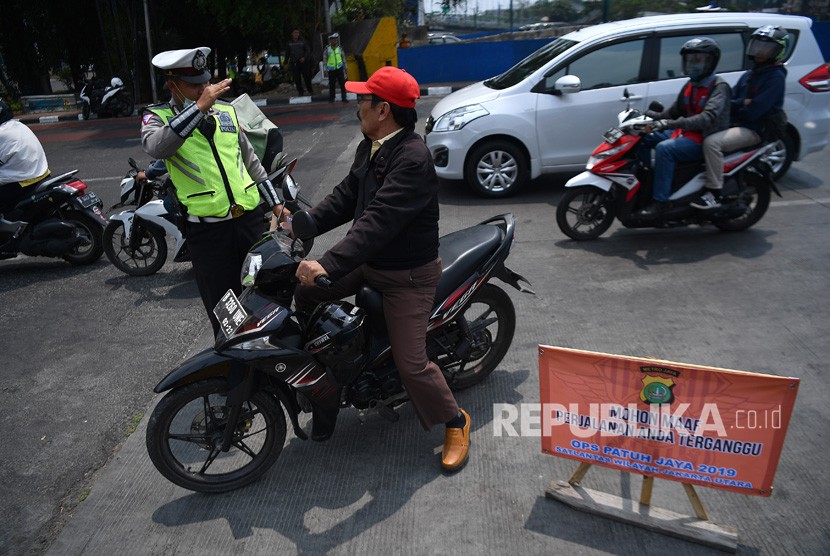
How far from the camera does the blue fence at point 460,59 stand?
19312mm

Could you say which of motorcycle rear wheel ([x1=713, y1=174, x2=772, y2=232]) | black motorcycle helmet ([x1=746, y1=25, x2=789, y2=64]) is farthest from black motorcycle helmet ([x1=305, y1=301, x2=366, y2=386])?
black motorcycle helmet ([x1=746, y1=25, x2=789, y2=64])

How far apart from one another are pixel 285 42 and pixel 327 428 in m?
20.4

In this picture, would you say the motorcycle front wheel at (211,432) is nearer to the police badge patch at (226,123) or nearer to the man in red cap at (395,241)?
the man in red cap at (395,241)

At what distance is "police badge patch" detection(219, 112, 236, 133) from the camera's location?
3805mm

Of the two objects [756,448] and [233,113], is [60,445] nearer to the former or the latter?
[233,113]

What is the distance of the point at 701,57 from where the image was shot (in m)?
5.71

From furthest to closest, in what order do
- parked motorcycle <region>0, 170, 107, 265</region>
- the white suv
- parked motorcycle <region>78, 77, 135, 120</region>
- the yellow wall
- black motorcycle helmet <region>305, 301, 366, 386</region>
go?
the yellow wall < parked motorcycle <region>78, 77, 135, 120</region> < the white suv < parked motorcycle <region>0, 170, 107, 265</region> < black motorcycle helmet <region>305, 301, 366, 386</region>

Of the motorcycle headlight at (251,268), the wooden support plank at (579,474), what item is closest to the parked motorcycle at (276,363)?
the motorcycle headlight at (251,268)

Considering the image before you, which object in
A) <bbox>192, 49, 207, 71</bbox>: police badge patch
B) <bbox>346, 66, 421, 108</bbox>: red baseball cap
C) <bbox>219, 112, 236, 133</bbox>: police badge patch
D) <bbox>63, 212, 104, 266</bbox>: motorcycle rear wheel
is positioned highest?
<bbox>192, 49, 207, 71</bbox>: police badge patch

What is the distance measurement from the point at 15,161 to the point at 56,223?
0.63 meters

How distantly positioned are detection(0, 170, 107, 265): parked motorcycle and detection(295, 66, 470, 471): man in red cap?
157 inches

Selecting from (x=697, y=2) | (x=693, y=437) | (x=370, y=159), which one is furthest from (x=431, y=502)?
(x=697, y=2)

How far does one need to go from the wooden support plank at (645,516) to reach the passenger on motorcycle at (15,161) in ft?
18.2

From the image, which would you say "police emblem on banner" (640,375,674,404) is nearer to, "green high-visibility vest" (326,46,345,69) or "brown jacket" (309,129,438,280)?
"brown jacket" (309,129,438,280)
